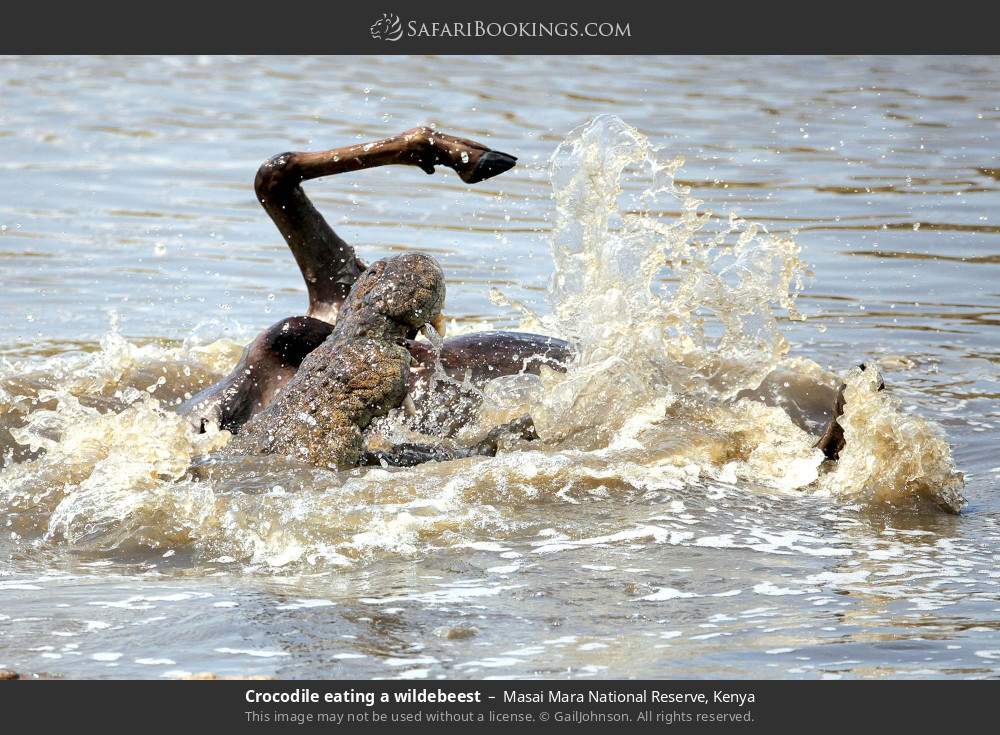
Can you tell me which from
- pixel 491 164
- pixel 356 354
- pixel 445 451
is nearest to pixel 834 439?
pixel 445 451

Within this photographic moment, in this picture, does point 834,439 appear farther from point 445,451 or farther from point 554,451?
point 445,451

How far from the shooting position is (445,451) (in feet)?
17.2

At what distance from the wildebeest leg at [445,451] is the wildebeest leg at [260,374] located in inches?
23.0

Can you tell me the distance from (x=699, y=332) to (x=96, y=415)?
2.43 metres

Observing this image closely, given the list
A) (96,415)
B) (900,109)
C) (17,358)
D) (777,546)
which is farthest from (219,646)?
(900,109)

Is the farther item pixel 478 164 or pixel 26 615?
pixel 478 164

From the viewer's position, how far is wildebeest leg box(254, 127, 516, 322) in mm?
5457

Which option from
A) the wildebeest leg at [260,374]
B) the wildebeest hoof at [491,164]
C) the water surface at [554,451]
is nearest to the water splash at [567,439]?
the water surface at [554,451]

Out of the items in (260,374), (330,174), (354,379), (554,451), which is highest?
(330,174)

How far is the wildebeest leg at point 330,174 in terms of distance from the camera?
546cm

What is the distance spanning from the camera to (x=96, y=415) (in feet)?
18.8

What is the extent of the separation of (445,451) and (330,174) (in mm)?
1160

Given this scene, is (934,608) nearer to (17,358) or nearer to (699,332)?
(699,332)

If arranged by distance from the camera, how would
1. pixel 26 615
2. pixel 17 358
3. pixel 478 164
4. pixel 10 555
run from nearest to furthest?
pixel 26 615, pixel 10 555, pixel 478 164, pixel 17 358
